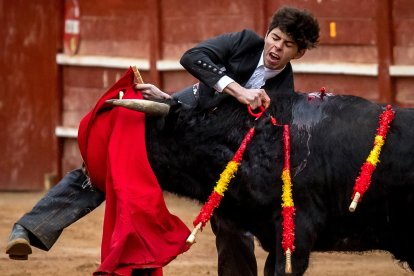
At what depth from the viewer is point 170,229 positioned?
18.2 ft

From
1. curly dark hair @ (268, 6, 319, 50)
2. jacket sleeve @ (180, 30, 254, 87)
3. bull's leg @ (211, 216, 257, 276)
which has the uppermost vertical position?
curly dark hair @ (268, 6, 319, 50)

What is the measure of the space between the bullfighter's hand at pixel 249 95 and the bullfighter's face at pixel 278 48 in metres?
0.26

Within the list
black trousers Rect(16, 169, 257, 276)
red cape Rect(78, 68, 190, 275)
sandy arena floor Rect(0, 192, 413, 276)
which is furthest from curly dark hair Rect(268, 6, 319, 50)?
sandy arena floor Rect(0, 192, 413, 276)

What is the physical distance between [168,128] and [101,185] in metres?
0.42

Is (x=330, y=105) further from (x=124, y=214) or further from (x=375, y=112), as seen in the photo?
(x=124, y=214)

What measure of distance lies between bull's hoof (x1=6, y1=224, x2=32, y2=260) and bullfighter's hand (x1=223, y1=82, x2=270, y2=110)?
45.8 inches

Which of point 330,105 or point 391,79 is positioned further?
point 391,79

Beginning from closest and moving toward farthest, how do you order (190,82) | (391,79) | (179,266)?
1. (179,266)
2. (391,79)
3. (190,82)

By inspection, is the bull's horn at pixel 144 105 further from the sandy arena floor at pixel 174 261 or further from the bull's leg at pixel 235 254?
the sandy arena floor at pixel 174 261

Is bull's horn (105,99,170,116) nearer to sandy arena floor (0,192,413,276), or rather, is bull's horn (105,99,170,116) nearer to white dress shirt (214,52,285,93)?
white dress shirt (214,52,285,93)

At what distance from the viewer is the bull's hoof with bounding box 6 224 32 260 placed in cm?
561

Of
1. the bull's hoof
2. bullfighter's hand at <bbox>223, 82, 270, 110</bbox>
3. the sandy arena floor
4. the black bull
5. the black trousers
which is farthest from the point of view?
the sandy arena floor

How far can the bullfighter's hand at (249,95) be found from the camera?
18.1 feet

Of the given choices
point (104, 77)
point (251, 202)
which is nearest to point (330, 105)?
point (251, 202)
